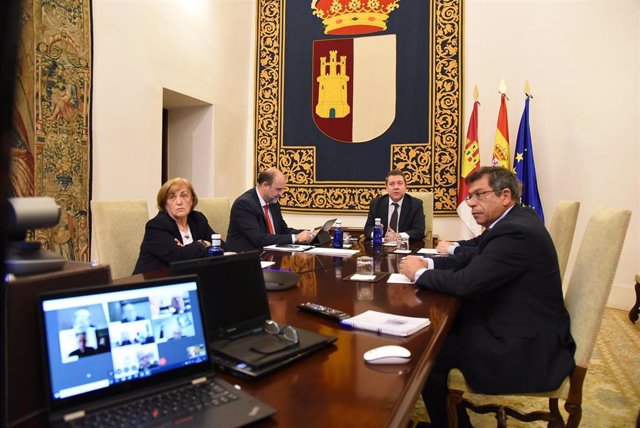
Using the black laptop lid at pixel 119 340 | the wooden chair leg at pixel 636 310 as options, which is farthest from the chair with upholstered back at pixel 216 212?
the wooden chair leg at pixel 636 310

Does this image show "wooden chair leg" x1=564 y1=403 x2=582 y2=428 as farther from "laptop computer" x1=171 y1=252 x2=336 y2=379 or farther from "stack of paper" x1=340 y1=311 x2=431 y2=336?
"laptop computer" x1=171 y1=252 x2=336 y2=379

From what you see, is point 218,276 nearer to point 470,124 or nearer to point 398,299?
point 398,299

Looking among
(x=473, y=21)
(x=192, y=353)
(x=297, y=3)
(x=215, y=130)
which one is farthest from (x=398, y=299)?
(x=297, y=3)

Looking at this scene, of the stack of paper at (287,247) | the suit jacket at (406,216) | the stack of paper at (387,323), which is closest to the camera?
the stack of paper at (387,323)

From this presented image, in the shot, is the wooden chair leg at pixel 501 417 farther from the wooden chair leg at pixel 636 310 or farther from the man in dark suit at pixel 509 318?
the wooden chair leg at pixel 636 310

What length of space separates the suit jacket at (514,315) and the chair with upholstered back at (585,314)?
0.12 feet

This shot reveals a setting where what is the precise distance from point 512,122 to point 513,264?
141 inches

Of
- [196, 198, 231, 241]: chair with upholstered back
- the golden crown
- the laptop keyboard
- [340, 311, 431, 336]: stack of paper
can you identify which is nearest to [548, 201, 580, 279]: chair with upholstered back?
[340, 311, 431, 336]: stack of paper

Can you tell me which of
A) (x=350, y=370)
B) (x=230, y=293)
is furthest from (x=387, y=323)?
(x=230, y=293)

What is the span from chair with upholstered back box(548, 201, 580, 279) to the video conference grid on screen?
2.00 m

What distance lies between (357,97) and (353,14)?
986 mm

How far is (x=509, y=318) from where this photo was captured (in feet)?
5.41

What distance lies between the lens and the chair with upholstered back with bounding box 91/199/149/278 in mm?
2523

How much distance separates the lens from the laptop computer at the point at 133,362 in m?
0.73
